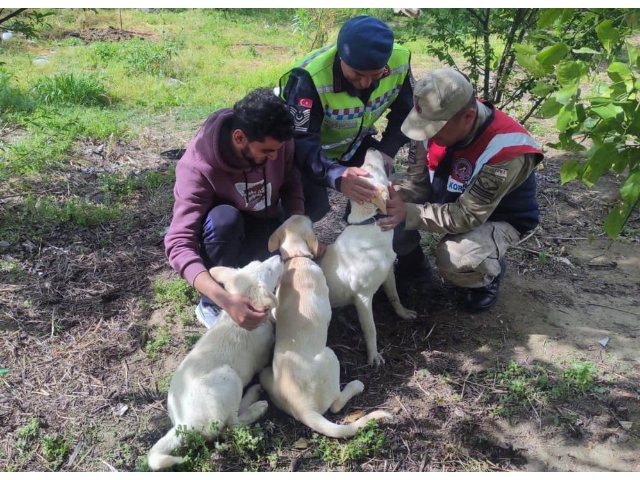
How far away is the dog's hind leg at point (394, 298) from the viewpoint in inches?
150

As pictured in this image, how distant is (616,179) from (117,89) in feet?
21.9

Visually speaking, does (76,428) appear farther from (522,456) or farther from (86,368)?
(522,456)

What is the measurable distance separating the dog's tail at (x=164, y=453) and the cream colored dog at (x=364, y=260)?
1313mm

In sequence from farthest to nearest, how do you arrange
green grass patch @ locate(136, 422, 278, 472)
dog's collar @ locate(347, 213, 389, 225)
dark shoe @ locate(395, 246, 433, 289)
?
dark shoe @ locate(395, 246, 433, 289), dog's collar @ locate(347, 213, 389, 225), green grass patch @ locate(136, 422, 278, 472)

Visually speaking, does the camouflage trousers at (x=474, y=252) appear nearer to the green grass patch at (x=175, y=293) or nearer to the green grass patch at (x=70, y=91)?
the green grass patch at (x=175, y=293)

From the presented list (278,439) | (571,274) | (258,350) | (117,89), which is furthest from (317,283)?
(117,89)

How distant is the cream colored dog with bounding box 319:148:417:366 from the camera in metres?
3.49

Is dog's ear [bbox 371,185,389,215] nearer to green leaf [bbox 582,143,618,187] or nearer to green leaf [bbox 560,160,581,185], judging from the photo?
green leaf [bbox 560,160,581,185]

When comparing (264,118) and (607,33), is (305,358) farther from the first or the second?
(607,33)

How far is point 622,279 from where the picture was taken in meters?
4.45

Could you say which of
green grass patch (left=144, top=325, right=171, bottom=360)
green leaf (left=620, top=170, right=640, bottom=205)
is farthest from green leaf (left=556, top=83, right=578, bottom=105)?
green grass patch (left=144, top=325, right=171, bottom=360)

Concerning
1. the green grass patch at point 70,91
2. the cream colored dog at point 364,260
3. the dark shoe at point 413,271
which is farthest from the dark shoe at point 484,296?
the green grass patch at point 70,91

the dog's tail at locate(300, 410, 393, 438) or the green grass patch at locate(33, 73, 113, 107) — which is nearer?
the dog's tail at locate(300, 410, 393, 438)

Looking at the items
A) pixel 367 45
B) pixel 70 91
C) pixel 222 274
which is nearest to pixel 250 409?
pixel 222 274
